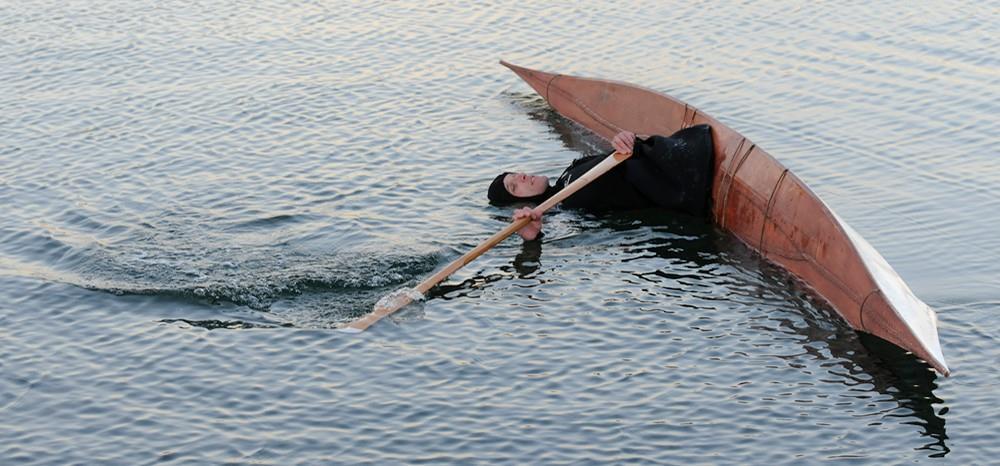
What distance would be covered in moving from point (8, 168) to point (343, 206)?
4305 mm

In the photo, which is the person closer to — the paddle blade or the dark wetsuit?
the dark wetsuit

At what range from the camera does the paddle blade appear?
10.3 metres

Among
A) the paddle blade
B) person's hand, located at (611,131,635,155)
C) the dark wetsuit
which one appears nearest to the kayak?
the dark wetsuit

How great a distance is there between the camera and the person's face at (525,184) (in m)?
12.6

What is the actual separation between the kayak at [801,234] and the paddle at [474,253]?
106 centimetres

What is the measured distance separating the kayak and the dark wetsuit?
14 centimetres

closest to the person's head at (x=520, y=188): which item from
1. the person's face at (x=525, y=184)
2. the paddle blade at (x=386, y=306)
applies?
the person's face at (x=525, y=184)

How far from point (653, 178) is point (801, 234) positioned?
74.0 inches

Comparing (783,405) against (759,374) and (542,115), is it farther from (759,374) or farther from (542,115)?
(542,115)

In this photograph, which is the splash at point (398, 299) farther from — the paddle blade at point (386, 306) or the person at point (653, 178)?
the person at point (653, 178)

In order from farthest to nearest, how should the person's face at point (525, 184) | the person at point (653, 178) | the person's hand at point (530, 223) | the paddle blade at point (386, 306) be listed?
1. the person's face at point (525, 184)
2. the person at point (653, 178)
3. the person's hand at point (530, 223)
4. the paddle blade at point (386, 306)

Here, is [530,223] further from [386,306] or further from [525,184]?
[386,306]

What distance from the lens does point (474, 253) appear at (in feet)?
36.5

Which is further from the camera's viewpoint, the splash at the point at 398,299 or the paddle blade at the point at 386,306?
the splash at the point at 398,299
